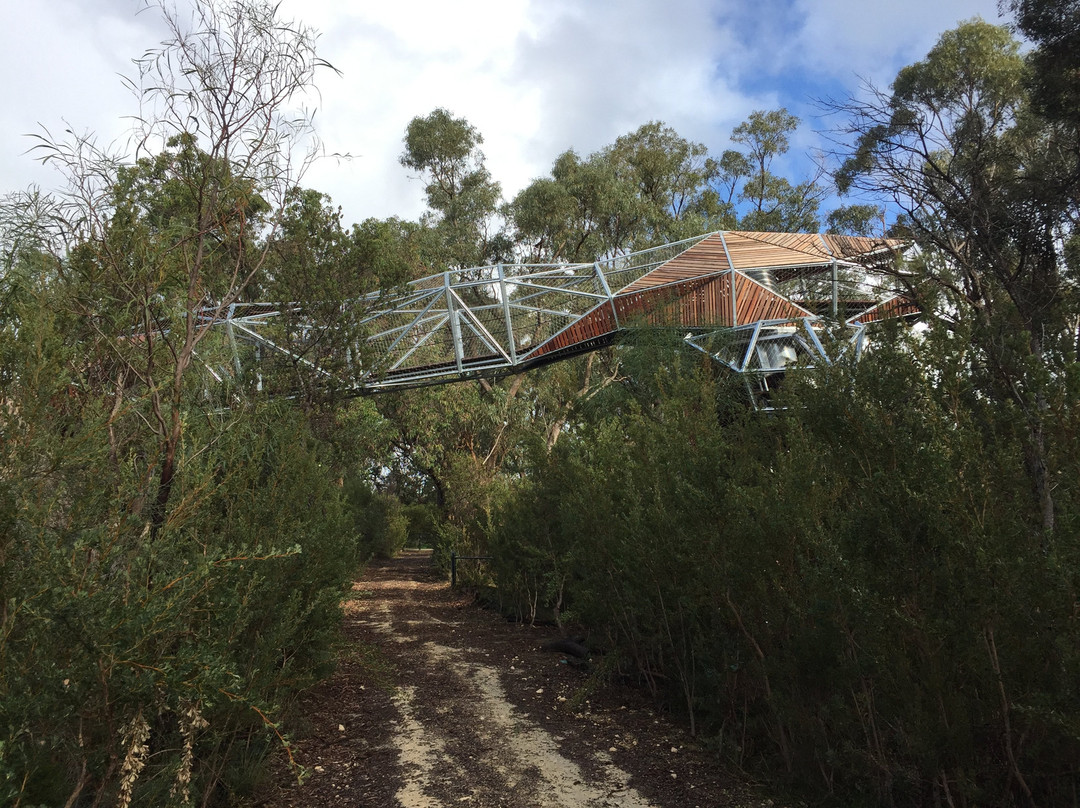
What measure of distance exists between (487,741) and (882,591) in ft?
10.3

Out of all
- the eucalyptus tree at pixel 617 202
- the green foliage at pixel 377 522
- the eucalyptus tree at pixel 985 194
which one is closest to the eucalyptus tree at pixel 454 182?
the eucalyptus tree at pixel 617 202

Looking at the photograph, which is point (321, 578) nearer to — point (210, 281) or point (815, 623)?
point (210, 281)

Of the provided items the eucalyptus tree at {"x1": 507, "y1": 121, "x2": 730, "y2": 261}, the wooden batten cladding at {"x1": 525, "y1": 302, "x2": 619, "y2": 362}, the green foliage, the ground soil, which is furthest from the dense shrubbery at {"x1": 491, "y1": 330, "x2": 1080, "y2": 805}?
the eucalyptus tree at {"x1": 507, "y1": 121, "x2": 730, "y2": 261}

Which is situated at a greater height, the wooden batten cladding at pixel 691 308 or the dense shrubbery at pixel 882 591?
the wooden batten cladding at pixel 691 308

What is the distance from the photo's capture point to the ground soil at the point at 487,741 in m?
4.54

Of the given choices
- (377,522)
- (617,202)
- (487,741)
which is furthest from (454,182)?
(487,741)

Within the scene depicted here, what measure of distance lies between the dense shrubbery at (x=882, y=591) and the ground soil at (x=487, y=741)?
57cm

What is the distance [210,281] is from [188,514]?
86.9 inches

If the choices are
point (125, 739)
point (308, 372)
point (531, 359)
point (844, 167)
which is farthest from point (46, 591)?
point (531, 359)

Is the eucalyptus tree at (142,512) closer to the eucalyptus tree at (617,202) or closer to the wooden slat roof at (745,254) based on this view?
the wooden slat roof at (745,254)

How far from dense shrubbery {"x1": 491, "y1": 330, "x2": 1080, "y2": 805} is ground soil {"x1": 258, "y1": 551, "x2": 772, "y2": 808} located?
0.57 m

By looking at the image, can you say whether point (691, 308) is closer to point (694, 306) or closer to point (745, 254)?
point (694, 306)

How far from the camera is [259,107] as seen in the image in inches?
172

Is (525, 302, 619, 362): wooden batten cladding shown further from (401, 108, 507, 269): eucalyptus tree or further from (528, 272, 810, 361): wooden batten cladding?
(401, 108, 507, 269): eucalyptus tree
